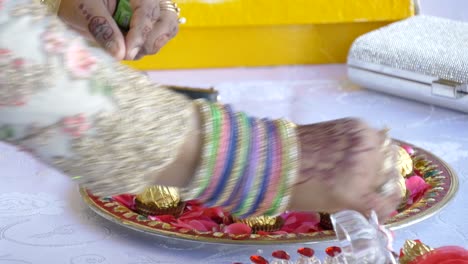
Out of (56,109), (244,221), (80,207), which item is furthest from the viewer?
(80,207)

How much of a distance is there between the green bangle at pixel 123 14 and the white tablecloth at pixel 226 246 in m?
0.19

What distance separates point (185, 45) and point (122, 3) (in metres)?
0.32

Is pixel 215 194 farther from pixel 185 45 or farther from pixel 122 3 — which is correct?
pixel 185 45

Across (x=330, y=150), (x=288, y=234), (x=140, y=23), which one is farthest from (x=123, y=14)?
(x=330, y=150)

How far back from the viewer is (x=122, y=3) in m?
0.99

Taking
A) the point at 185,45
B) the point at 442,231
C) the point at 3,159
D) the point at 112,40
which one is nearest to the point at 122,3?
the point at 112,40

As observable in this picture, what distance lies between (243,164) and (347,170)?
61 millimetres

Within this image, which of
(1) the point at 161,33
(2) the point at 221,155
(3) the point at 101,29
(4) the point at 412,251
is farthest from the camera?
(1) the point at 161,33

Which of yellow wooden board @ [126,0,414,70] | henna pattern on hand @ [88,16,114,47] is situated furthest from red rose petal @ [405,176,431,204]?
yellow wooden board @ [126,0,414,70]

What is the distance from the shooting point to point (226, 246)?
27.3 inches

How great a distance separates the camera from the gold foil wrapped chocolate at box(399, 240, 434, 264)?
1.92 ft

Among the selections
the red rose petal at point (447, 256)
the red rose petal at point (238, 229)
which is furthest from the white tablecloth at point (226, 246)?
the red rose petal at point (447, 256)

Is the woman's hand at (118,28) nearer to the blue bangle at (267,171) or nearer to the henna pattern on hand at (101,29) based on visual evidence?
the henna pattern on hand at (101,29)

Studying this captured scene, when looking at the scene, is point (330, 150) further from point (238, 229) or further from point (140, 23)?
point (140, 23)
